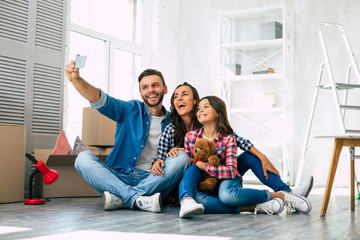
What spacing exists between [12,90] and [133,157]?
126 centimetres

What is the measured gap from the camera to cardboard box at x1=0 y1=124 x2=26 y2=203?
2.69m

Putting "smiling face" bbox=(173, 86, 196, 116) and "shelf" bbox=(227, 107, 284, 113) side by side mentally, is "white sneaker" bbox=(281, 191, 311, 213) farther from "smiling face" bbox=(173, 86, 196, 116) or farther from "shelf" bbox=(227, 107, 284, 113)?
"shelf" bbox=(227, 107, 284, 113)

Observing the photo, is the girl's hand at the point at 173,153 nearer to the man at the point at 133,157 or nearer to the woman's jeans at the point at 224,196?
the man at the point at 133,157

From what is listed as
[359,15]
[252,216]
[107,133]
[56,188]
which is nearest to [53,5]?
[107,133]

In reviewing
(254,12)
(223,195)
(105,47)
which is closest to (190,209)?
(223,195)

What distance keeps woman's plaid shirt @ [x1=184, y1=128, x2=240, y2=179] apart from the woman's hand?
178 millimetres

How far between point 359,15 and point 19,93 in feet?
10.7

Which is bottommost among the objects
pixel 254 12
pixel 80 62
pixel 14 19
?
pixel 80 62

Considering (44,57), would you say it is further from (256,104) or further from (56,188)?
(256,104)

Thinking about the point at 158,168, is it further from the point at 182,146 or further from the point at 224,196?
the point at 224,196

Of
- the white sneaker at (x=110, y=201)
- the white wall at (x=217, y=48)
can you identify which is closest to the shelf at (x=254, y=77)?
the white wall at (x=217, y=48)

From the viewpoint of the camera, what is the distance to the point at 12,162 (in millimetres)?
2738

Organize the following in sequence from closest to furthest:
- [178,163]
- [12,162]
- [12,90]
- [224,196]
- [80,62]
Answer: [80,62] < [224,196] < [178,163] < [12,162] < [12,90]

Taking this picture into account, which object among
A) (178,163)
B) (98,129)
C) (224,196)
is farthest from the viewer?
(98,129)
